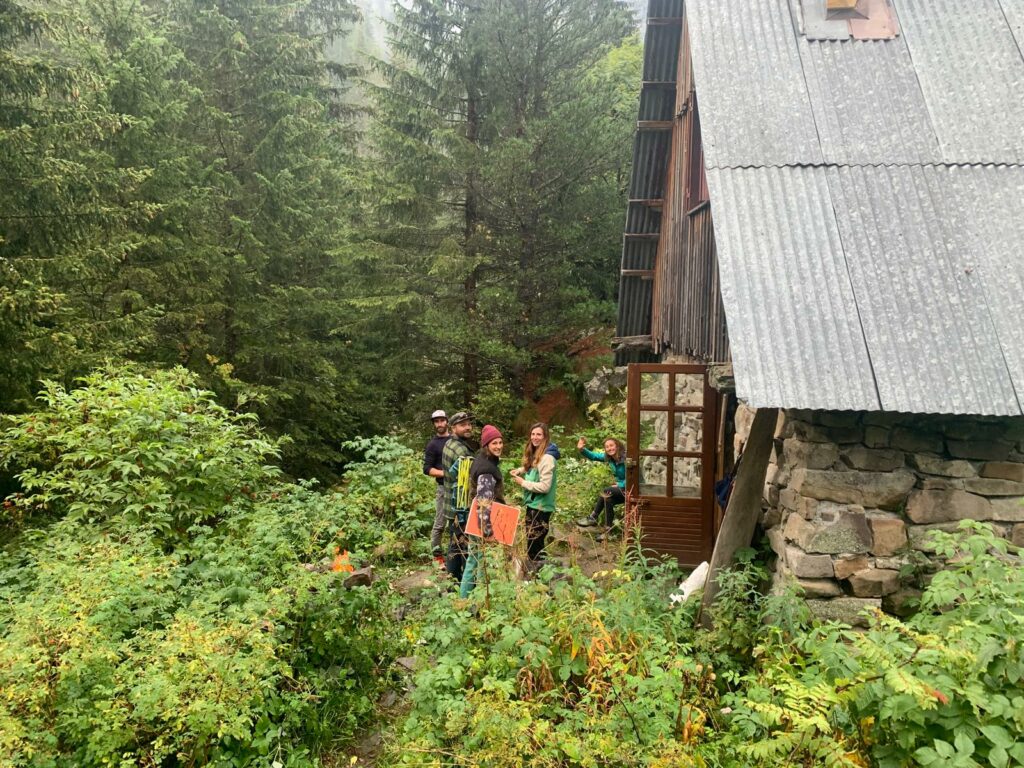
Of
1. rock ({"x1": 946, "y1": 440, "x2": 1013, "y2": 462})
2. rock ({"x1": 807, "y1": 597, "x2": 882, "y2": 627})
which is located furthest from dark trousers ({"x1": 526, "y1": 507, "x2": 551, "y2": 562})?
rock ({"x1": 946, "y1": 440, "x2": 1013, "y2": 462})

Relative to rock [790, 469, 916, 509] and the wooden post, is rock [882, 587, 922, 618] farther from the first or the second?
the wooden post

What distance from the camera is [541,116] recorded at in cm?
1349

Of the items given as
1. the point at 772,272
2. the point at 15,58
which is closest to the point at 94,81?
the point at 15,58

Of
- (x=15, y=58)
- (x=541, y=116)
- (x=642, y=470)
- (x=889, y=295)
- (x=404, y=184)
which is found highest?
(x=541, y=116)

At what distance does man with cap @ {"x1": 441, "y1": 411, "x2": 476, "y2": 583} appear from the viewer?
5957 mm

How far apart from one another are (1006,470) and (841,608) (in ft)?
4.93

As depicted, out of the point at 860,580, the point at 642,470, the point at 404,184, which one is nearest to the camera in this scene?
the point at 860,580

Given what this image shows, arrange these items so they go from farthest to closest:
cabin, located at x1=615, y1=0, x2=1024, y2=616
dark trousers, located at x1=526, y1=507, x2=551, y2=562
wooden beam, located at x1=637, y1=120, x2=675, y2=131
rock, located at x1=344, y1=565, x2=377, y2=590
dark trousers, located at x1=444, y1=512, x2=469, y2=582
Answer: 1. wooden beam, located at x1=637, y1=120, x2=675, y2=131
2. dark trousers, located at x1=444, y1=512, x2=469, y2=582
3. dark trousers, located at x1=526, y1=507, x2=551, y2=562
4. rock, located at x1=344, y1=565, x2=377, y2=590
5. cabin, located at x1=615, y1=0, x2=1024, y2=616

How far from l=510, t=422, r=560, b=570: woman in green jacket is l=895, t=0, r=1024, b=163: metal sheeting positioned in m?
4.02

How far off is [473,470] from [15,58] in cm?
718

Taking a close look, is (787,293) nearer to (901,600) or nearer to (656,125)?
(901,600)

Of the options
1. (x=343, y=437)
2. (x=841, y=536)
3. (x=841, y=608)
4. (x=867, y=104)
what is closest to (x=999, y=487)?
(x=841, y=536)

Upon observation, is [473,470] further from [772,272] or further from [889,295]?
[889,295]

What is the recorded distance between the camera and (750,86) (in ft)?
17.7
